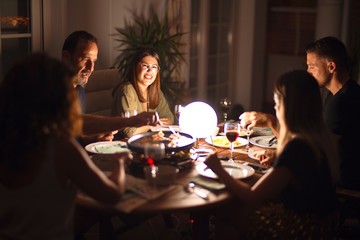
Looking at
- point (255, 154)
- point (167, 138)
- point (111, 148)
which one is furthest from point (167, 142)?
point (255, 154)

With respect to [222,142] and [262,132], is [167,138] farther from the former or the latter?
[262,132]

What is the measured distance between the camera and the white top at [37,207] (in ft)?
5.60

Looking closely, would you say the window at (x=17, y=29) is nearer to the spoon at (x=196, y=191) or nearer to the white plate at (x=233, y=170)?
the white plate at (x=233, y=170)

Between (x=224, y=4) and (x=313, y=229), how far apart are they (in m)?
4.64

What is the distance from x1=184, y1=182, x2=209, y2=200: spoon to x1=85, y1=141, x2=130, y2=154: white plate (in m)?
0.61

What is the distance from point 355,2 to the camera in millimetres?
6594

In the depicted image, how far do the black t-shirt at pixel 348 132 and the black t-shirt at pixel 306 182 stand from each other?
19.8 inches

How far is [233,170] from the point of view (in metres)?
2.34

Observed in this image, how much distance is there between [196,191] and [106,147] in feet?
Answer: 2.49

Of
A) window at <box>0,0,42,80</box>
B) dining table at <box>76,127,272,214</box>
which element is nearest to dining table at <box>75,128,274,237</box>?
dining table at <box>76,127,272,214</box>

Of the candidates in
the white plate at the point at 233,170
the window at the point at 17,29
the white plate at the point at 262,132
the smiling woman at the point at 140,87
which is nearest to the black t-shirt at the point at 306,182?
the white plate at the point at 233,170

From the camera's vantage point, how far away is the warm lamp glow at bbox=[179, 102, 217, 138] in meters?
2.79

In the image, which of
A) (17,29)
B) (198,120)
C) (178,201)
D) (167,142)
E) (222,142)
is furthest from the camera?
(17,29)

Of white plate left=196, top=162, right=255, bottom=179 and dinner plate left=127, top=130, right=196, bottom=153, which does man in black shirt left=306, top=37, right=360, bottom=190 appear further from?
dinner plate left=127, top=130, right=196, bottom=153
